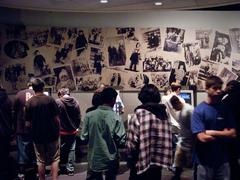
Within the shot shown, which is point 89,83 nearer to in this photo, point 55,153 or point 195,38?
point 195,38

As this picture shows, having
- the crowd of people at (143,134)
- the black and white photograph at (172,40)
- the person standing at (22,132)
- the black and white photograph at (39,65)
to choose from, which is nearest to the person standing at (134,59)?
the black and white photograph at (172,40)

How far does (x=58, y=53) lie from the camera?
26.4ft

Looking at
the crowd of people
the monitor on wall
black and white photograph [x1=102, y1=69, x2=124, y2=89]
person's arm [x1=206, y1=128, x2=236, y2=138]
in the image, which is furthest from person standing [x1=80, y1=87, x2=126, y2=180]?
black and white photograph [x1=102, y1=69, x2=124, y2=89]

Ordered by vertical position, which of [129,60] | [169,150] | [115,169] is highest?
[129,60]

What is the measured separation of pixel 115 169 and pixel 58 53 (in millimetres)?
4257

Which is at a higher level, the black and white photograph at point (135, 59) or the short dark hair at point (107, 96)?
the black and white photograph at point (135, 59)

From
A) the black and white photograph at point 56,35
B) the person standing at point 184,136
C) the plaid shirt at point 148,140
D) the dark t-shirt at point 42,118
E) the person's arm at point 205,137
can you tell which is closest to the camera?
the person's arm at point 205,137

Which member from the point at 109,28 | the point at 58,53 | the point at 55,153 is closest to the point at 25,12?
the point at 58,53

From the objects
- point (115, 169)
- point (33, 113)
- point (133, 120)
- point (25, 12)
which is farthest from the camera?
point (25, 12)

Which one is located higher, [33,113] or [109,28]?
[109,28]

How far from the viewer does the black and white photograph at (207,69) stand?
795 cm

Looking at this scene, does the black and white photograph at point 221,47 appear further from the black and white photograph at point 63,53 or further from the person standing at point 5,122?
the person standing at point 5,122

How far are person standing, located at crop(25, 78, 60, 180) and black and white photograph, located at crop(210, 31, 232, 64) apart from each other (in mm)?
4195

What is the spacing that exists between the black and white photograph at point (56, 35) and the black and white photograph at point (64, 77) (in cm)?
52
